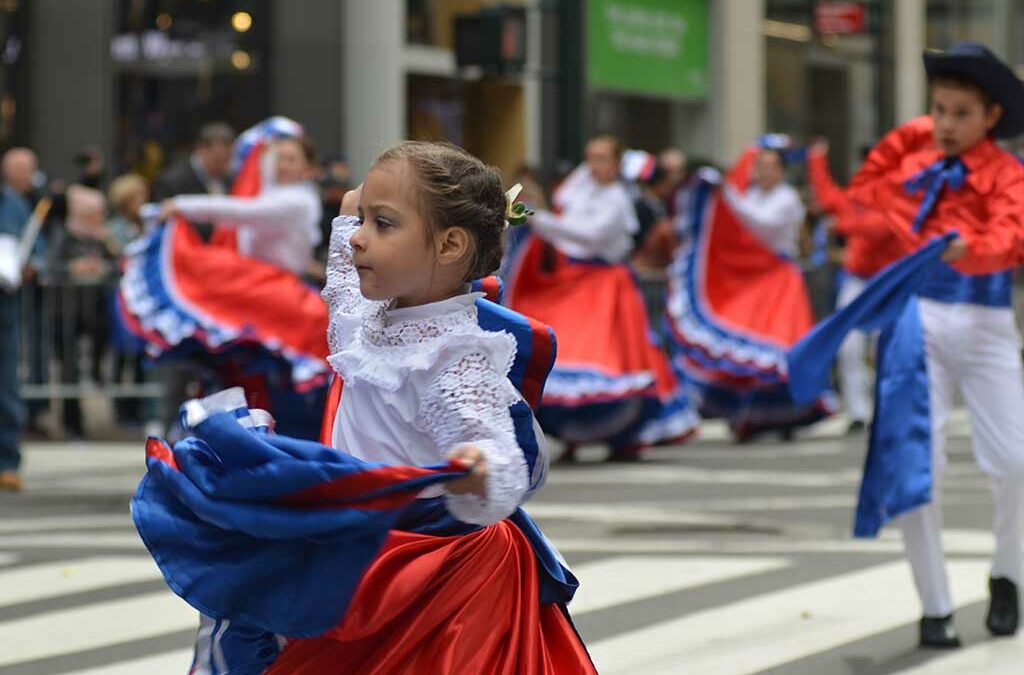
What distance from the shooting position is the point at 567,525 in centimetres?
973

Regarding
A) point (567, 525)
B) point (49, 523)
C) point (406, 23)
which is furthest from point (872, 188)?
point (406, 23)

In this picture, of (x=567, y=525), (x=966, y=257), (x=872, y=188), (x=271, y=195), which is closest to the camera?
(x=966, y=257)

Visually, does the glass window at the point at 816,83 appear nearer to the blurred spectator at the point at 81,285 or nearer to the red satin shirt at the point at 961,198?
the blurred spectator at the point at 81,285

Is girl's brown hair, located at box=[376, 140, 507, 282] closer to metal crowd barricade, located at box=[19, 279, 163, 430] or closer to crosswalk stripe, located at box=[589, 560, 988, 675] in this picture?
crosswalk stripe, located at box=[589, 560, 988, 675]

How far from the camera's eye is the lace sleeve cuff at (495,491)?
12.1ft

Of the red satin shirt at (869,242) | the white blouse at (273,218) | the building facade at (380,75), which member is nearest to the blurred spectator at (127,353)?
→ the building facade at (380,75)

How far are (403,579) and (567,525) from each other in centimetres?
601

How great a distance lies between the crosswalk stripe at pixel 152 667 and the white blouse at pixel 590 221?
6.68 m

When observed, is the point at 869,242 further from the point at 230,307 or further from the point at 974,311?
the point at 974,311

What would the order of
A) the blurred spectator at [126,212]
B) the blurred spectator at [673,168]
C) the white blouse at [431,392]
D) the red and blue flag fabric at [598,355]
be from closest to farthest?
the white blouse at [431,392] < the red and blue flag fabric at [598,355] < the blurred spectator at [126,212] < the blurred spectator at [673,168]

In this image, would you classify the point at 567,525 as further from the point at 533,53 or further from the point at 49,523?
the point at 533,53

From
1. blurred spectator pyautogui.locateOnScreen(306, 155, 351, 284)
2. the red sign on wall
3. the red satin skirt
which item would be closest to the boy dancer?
the red satin skirt

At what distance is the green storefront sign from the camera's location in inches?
962

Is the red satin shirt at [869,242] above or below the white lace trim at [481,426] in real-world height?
below
